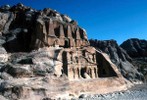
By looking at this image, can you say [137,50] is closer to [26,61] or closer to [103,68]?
[103,68]

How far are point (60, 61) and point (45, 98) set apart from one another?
15332 mm

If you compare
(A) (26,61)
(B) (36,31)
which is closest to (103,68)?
(B) (36,31)

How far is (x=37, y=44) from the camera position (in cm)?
6406

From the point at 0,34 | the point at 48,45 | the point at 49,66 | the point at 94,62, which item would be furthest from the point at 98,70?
the point at 0,34

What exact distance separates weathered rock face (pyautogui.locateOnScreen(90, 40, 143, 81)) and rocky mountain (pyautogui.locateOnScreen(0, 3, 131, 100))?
4588cm

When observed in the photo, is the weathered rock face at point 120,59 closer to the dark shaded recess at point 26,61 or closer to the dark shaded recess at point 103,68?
the dark shaded recess at point 103,68

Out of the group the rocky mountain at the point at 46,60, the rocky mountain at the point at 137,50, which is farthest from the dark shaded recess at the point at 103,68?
the rocky mountain at the point at 137,50

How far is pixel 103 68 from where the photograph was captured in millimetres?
73500

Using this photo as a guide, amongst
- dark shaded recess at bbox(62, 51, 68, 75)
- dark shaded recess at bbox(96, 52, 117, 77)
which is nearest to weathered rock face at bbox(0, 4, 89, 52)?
dark shaded recess at bbox(96, 52, 117, 77)

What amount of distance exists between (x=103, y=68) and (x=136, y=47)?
104 meters

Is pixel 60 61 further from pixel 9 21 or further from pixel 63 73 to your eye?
pixel 9 21

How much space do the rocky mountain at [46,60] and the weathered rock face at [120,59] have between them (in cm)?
4588

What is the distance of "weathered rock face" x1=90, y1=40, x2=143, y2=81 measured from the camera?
115 meters

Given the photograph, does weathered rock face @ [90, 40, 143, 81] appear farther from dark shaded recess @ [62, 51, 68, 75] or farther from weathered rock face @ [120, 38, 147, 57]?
dark shaded recess @ [62, 51, 68, 75]
